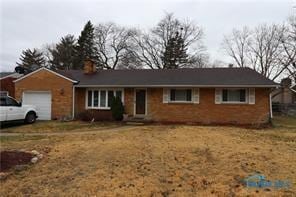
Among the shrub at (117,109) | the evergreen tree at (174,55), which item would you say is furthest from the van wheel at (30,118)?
the evergreen tree at (174,55)

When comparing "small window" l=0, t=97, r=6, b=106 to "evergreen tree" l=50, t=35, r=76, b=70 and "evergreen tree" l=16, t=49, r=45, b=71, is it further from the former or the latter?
"evergreen tree" l=16, t=49, r=45, b=71

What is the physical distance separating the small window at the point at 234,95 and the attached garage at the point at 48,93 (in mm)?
9865

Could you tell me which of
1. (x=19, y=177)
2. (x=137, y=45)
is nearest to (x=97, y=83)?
(x=19, y=177)

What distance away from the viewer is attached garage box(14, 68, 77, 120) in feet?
67.8

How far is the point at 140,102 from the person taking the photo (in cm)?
2034

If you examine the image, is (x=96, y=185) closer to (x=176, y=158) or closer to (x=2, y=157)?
(x=176, y=158)

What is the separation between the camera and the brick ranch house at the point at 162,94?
59.8ft

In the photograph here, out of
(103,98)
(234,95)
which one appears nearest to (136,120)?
(103,98)

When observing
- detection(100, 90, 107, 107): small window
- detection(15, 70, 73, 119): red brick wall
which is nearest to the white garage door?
detection(15, 70, 73, 119): red brick wall

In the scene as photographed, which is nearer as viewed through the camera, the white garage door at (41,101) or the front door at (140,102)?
the front door at (140,102)

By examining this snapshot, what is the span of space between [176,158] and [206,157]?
0.86m

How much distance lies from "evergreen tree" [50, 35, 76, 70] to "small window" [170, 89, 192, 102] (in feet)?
109

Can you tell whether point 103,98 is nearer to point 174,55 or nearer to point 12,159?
point 12,159

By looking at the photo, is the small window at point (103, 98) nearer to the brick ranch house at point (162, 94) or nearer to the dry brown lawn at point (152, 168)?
the brick ranch house at point (162, 94)
